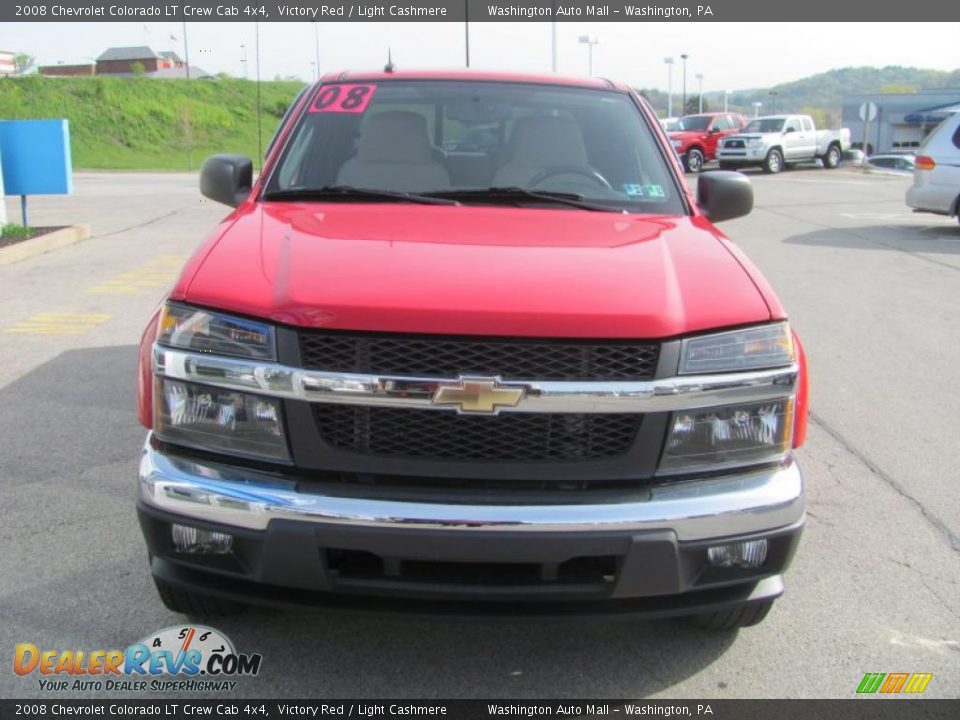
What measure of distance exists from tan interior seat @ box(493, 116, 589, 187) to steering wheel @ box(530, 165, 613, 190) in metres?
0.02

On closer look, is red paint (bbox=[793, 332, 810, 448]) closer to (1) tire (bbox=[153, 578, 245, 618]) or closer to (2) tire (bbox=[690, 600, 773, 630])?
(2) tire (bbox=[690, 600, 773, 630])

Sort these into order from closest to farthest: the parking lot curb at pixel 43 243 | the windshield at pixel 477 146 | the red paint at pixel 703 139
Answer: the windshield at pixel 477 146
the parking lot curb at pixel 43 243
the red paint at pixel 703 139

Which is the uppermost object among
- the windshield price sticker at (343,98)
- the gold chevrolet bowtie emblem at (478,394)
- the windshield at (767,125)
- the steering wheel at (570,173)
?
the windshield at (767,125)

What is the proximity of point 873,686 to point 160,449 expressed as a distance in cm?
224

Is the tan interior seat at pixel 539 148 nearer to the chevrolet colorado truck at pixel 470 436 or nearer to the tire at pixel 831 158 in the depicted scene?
the chevrolet colorado truck at pixel 470 436

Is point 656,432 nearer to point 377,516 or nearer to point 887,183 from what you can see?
point 377,516

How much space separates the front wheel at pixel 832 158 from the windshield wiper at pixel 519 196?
29.8 metres

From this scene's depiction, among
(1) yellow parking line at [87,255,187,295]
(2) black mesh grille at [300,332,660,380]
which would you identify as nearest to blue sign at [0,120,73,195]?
(1) yellow parking line at [87,255,187,295]

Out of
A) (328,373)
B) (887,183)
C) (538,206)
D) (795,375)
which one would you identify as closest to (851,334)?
(538,206)

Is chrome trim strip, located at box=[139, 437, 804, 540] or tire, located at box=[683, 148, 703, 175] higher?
tire, located at box=[683, 148, 703, 175]

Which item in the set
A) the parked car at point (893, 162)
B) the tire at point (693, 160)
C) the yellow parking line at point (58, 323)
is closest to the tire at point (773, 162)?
Result: the tire at point (693, 160)

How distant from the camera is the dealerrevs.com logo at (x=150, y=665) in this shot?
9.12ft

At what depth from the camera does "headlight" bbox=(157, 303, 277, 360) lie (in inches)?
98.5

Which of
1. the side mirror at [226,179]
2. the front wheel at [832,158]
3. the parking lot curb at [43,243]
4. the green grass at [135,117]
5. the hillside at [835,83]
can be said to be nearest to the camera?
the side mirror at [226,179]
